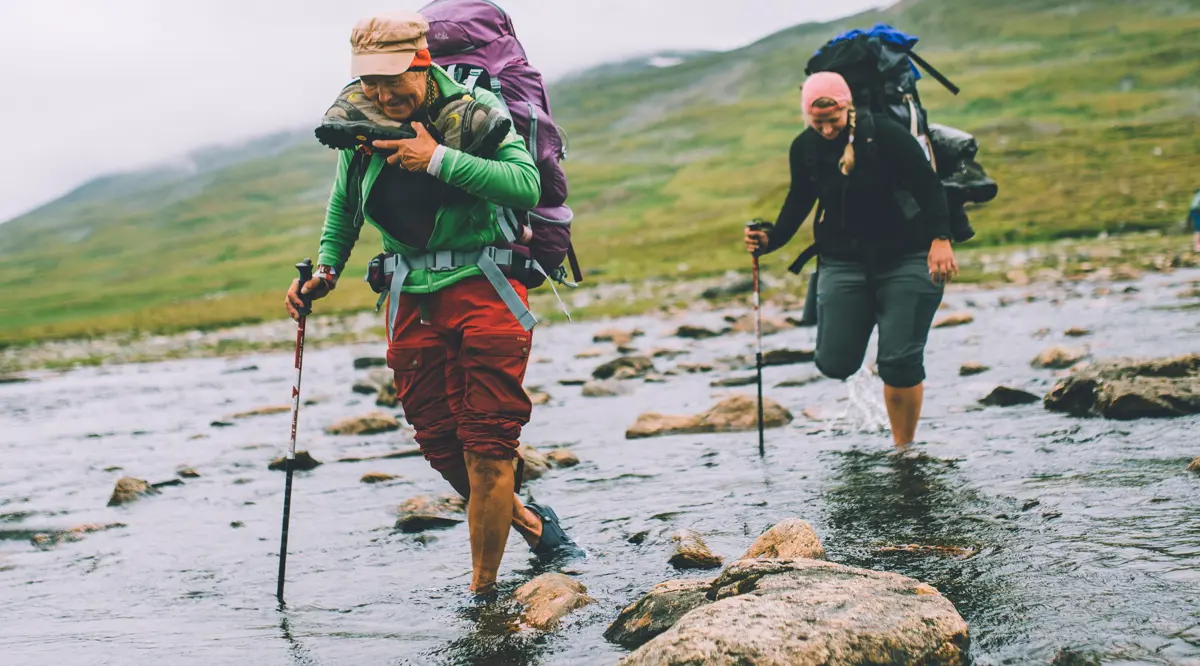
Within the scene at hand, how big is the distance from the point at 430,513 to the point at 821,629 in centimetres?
448

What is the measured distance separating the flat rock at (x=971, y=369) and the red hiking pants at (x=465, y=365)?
9.28 metres

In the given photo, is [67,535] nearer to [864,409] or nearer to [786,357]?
[864,409]

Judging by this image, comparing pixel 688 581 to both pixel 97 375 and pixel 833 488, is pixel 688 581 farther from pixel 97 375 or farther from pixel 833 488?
pixel 97 375

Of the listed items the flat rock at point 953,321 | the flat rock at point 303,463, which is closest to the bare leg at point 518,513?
the flat rock at point 303,463

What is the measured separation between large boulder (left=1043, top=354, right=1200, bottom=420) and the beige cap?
21.6 ft

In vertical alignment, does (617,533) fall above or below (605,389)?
above

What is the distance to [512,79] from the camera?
6.49 metres

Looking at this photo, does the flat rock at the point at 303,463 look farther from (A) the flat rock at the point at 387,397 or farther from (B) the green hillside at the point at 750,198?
(B) the green hillside at the point at 750,198

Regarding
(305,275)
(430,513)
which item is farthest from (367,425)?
(305,275)

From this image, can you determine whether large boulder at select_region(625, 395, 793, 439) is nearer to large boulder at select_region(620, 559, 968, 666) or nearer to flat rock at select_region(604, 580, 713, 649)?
flat rock at select_region(604, 580, 713, 649)

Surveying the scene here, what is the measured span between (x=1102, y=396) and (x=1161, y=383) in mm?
457

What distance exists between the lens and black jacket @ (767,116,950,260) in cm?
865

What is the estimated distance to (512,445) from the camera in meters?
6.31

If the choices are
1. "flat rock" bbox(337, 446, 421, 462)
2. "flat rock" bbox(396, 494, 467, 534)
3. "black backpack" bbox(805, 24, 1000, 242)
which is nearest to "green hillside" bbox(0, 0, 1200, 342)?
"flat rock" bbox(337, 446, 421, 462)
